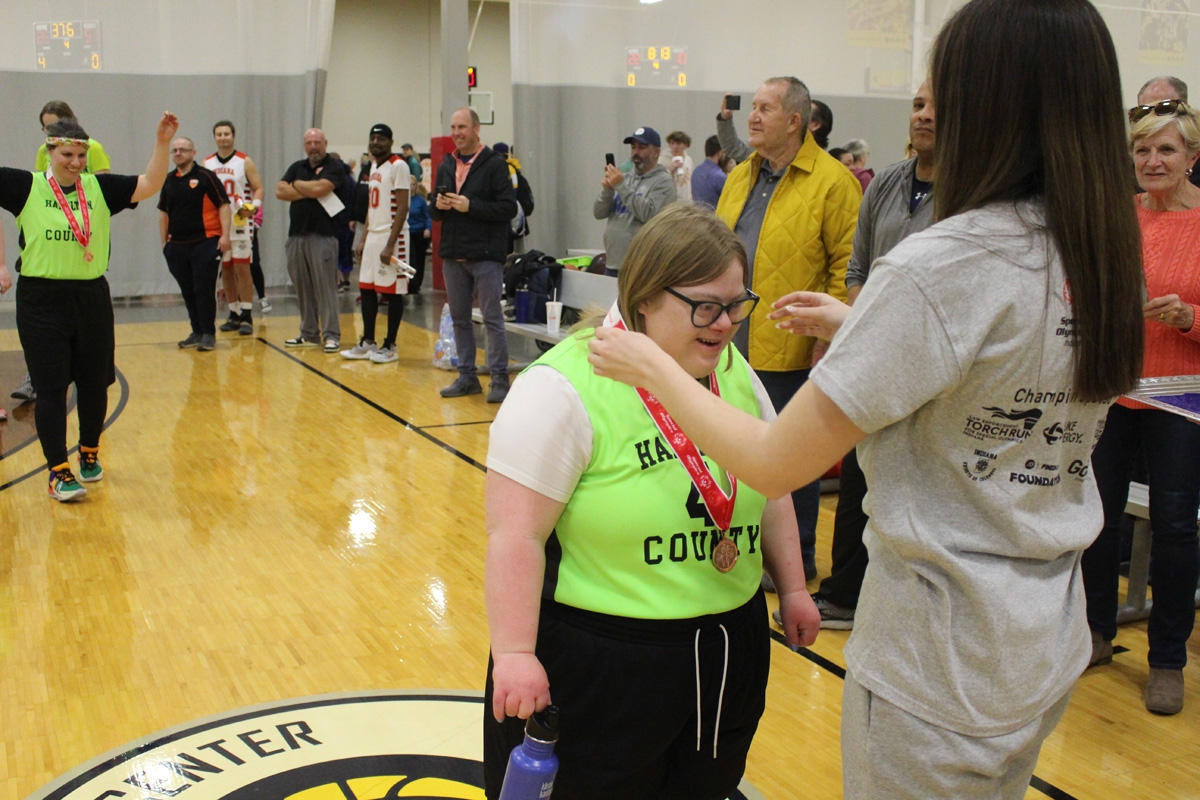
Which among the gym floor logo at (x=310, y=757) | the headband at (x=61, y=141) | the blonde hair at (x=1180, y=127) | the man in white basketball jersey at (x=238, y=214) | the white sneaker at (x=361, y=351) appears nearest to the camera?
the gym floor logo at (x=310, y=757)

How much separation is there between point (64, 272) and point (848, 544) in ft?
11.6

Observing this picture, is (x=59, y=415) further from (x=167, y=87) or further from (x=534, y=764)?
(x=167, y=87)

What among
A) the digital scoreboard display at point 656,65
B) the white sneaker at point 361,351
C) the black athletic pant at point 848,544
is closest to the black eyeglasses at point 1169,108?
the black athletic pant at point 848,544

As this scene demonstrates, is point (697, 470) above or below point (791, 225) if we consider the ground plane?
below

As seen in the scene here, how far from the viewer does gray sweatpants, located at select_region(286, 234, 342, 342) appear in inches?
337

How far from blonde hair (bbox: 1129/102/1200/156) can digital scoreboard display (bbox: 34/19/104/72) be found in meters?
11.2

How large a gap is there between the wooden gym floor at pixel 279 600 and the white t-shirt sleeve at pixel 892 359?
5.88 feet

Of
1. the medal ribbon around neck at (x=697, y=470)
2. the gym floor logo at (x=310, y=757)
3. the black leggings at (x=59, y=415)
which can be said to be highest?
the medal ribbon around neck at (x=697, y=470)

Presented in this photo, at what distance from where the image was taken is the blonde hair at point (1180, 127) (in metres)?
3.04

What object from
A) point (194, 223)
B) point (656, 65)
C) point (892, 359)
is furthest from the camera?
point (656, 65)

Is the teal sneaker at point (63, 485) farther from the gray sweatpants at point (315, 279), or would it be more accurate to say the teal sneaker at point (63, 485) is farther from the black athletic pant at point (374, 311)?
the gray sweatpants at point (315, 279)

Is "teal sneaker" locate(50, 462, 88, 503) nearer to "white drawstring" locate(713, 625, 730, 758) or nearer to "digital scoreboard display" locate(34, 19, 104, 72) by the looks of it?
"white drawstring" locate(713, 625, 730, 758)

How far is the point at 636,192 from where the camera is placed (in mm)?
6883

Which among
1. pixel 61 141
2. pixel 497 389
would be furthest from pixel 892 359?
pixel 497 389
